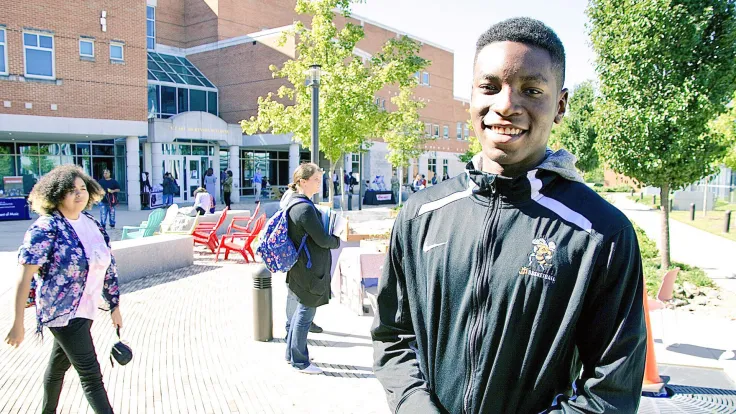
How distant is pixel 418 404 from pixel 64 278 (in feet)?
A: 9.56

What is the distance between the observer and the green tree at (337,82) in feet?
56.6

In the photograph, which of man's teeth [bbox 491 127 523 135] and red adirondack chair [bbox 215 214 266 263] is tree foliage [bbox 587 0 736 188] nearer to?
red adirondack chair [bbox 215 214 266 263]

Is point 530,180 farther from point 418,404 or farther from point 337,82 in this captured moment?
point 337,82

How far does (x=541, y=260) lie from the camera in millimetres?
1502

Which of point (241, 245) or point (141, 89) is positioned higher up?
point (141, 89)

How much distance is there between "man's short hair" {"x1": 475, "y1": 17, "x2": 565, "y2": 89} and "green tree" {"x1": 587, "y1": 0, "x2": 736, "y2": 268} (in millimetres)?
9164

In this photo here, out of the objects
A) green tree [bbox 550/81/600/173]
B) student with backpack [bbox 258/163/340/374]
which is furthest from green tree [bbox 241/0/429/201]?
green tree [bbox 550/81/600/173]

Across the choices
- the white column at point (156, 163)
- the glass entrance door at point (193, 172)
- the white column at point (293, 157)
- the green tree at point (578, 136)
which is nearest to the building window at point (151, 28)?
the glass entrance door at point (193, 172)

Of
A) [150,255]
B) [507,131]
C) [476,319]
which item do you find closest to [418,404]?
[476,319]

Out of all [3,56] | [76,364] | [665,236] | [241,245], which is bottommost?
[241,245]

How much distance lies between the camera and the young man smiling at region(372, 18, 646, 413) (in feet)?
4.74

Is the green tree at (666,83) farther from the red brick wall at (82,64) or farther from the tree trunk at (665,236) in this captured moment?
the red brick wall at (82,64)

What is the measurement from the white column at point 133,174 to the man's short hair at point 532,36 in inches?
1048

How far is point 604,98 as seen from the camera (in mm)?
10500
